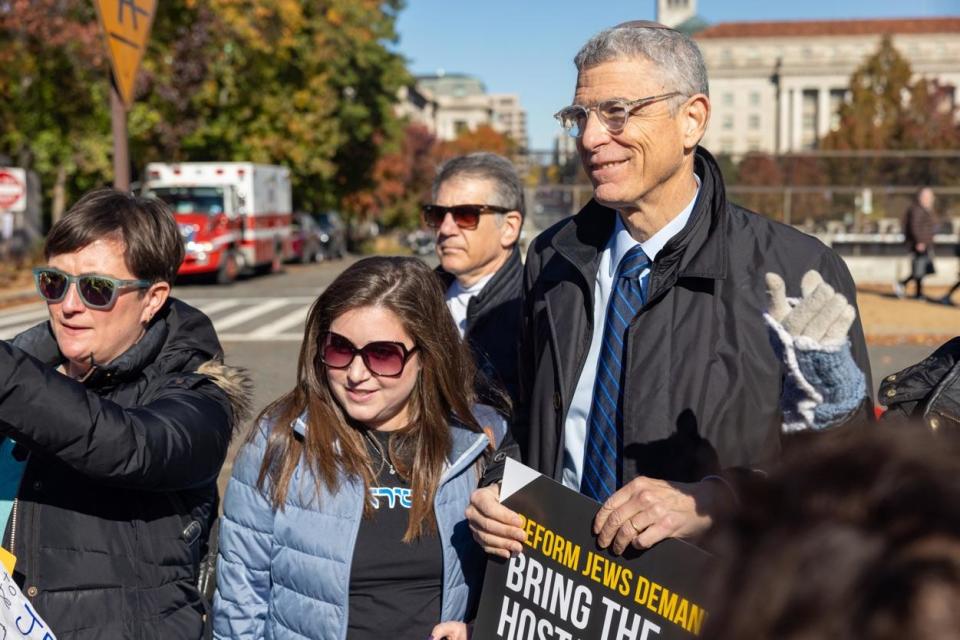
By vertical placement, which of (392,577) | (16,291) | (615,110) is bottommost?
(16,291)

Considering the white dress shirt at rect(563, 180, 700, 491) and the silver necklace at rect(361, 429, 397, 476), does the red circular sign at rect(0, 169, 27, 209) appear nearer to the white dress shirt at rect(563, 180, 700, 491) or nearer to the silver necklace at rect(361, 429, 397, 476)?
the silver necklace at rect(361, 429, 397, 476)

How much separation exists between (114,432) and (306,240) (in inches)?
1231

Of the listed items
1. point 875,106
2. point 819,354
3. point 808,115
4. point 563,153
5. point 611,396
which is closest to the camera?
point 819,354

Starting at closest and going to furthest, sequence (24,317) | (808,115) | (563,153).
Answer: (24,317) → (563,153) → (808,115)

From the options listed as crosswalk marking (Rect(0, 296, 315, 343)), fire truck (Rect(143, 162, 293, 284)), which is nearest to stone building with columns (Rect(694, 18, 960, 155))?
fire truck (Rect(143, 162, 293, 284))

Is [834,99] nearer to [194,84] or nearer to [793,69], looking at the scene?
[793,69]

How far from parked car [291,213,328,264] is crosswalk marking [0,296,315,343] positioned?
38.6ft

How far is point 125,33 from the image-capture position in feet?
20.6

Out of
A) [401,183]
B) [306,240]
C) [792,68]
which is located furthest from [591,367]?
[792,68]

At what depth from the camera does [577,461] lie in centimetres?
247

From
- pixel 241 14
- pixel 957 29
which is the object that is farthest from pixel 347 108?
pixel 957 29

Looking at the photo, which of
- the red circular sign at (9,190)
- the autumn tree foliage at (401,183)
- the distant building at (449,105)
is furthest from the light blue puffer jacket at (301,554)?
the distant building at (449,105)

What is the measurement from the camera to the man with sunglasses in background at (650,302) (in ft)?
7.33

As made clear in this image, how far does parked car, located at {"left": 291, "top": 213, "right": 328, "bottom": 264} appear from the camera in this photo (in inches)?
1257
